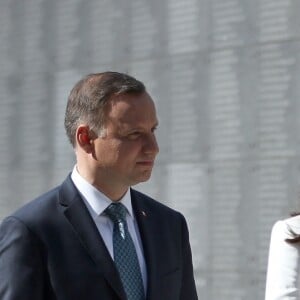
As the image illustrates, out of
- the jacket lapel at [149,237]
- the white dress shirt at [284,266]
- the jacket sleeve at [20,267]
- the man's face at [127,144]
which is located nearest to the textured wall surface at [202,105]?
the white dress shirt at [284,266]

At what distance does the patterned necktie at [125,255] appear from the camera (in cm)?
281

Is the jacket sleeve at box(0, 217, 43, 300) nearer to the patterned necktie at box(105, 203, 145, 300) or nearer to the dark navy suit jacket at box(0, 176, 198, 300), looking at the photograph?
the dark navy suit jacket at box(0, 176, 198, 300)

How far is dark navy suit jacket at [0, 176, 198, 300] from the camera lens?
2691 millimetres

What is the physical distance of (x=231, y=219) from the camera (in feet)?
20.5

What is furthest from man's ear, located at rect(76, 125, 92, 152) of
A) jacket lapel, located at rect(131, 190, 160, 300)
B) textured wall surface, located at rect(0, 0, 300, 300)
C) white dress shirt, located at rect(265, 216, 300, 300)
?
textured wall surface, located at rect(0, 0, 300, 300)

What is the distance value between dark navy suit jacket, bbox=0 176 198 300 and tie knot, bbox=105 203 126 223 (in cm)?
7

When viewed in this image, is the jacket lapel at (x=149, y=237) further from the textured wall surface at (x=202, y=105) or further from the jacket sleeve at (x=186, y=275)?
the textured wall surface at (x=202, y=105)

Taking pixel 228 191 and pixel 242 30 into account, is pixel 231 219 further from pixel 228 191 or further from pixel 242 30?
pixel 242 30

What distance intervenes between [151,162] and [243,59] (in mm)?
3540

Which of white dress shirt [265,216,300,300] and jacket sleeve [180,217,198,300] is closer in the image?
jacket sleeve [180,217,198,300]

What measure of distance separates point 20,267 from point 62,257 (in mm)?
123

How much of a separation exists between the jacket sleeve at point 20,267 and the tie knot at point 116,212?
0.86ft

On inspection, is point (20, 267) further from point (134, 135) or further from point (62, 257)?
point (134, 135)

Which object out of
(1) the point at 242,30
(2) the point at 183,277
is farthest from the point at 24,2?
(2) the point at 183,277
